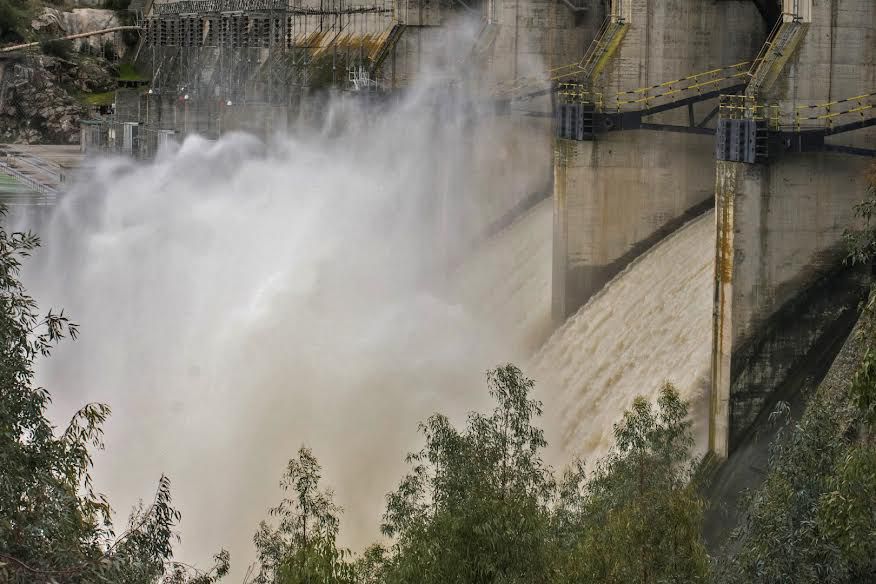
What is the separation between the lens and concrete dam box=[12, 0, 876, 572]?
26.1 metres

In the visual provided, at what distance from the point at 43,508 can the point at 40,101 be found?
64.4 meters

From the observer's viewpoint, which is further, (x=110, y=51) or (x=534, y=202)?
(x=110, y=51)

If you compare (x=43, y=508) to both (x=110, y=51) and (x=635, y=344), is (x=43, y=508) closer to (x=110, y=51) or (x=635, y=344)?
(x=635, y=344)

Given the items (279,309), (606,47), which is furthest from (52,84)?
(606,47)

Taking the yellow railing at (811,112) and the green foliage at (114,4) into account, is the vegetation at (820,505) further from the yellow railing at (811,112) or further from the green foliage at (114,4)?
the green foliage at (114,4)

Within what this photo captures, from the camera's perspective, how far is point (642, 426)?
19.1 metres

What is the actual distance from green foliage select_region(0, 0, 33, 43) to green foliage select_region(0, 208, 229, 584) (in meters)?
65.9

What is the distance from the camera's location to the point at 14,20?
7888 centimetres

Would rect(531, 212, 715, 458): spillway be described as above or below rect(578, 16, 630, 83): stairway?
below

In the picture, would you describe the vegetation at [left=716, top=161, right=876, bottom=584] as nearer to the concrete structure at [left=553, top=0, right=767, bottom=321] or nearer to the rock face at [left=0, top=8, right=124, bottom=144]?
the concrete structure at [left=553, top=0, right=767, bottom=321]

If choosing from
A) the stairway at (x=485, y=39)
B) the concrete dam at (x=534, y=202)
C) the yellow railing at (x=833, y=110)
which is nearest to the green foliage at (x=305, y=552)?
the concrete dam at (x=534, y=202)

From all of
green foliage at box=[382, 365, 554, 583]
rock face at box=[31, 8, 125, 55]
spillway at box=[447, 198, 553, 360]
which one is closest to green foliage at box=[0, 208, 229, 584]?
green foliage at box=[382, 365, 554, 583]

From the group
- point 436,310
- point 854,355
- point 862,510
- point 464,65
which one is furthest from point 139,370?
point 862,510

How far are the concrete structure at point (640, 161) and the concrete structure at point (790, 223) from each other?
6.89 m
